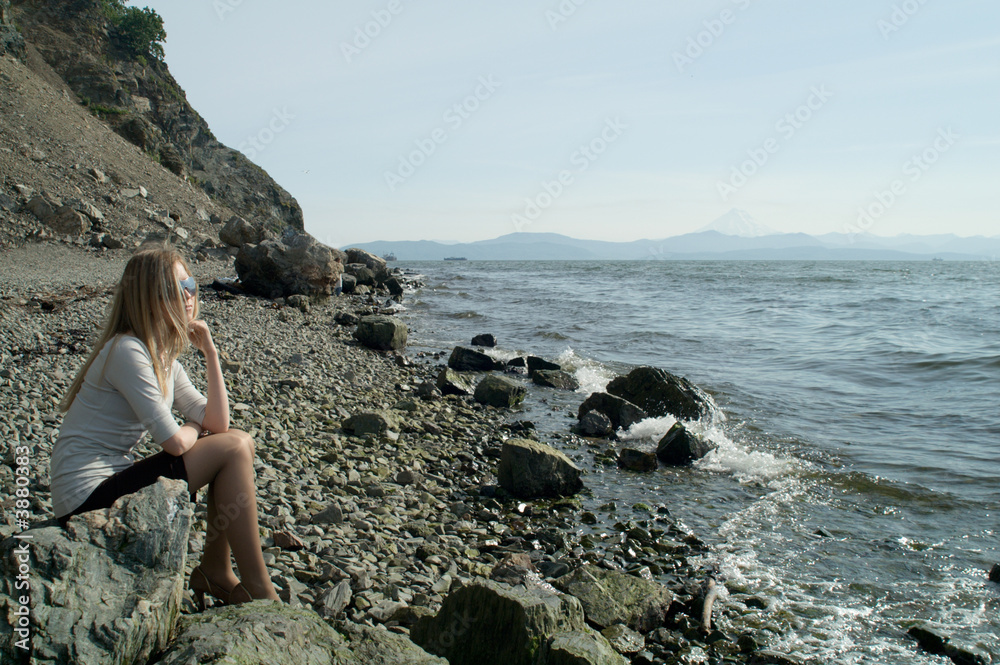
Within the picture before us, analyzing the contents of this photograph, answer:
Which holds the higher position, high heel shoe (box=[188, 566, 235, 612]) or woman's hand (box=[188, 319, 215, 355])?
woman's hand (box=[188, 319, 215, 355])

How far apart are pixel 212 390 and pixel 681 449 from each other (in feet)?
23.5

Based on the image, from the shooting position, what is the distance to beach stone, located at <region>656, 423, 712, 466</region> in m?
9.15

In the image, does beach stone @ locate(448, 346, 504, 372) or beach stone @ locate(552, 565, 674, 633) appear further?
beach stone @ locate(448, 346, 504, 372)

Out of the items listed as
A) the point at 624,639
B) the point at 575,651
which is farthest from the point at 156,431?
the point at 624,639

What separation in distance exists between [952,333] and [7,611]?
92.1 feet

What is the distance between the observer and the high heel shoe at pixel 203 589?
3.78 metres

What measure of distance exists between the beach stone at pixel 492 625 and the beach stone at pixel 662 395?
797 cm

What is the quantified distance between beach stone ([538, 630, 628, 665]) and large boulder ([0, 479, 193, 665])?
81.9 inches

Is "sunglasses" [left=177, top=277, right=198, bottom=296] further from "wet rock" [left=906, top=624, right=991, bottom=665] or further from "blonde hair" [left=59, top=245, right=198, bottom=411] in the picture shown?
"wet rock" [left=906, top=624, right=991, bottom=665]

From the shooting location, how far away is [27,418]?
6336 millimetres

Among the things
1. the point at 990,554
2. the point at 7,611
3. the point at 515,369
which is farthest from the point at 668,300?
the point at 7,611

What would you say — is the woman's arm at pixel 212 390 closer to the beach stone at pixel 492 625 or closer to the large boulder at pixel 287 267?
the beach stone at pixel 492 625

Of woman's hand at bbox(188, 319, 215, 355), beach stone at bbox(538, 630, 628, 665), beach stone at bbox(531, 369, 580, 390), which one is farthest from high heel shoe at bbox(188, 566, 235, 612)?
beach stone at bbox(531, 369, 580, 390)

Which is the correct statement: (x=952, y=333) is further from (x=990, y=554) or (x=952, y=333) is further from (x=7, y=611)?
(x=7, y=611)
